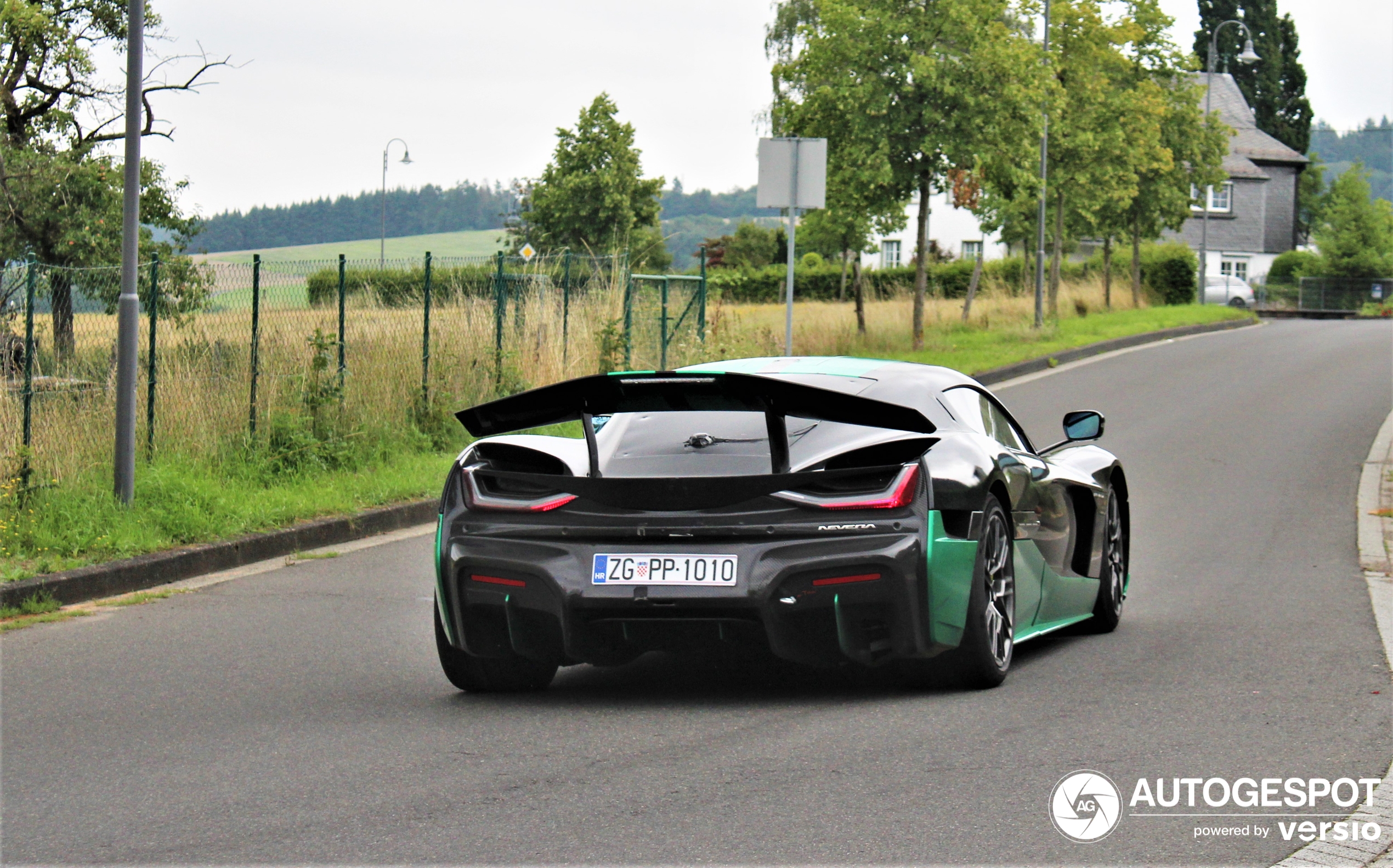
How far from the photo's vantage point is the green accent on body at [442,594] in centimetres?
609

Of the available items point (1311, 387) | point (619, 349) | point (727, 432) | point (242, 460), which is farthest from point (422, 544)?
point (1311, 387)

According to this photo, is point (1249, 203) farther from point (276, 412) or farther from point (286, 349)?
point (276, 412)

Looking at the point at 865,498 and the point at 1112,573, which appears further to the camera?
the point at 1112,573

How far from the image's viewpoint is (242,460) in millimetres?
13102

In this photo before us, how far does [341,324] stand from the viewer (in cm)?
1495

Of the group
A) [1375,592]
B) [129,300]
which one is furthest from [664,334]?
[1375,592]

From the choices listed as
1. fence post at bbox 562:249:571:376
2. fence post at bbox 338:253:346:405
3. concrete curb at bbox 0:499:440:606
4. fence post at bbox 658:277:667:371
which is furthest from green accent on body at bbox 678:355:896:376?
fence post at bbox 658:277:667:371

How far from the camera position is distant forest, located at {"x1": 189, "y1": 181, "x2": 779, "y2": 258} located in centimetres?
10031

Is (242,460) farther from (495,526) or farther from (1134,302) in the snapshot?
(1134,302)

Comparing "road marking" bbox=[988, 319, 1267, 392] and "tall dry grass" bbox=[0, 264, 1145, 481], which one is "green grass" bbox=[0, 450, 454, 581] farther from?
"road marking" bbox=[988, 319, 1267, 392]

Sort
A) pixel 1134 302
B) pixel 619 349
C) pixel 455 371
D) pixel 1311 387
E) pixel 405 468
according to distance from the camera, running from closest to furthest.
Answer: pixel 405 468, pixel 455 371, pixel 619 349, pixel 1311 387, pixel 1134 302

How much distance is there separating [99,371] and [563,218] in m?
61.1

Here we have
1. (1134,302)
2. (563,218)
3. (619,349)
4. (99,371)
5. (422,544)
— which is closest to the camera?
(422,544)

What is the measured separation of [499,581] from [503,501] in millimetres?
301
